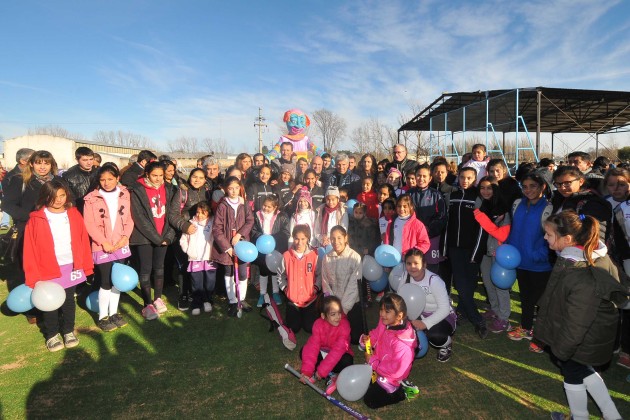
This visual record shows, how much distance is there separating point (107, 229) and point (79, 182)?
3.32 feet

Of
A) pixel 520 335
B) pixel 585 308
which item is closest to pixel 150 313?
pixel 520 335

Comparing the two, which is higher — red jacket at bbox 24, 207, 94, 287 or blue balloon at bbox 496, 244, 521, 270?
red jacket at bbox 24, 207, 94, 287

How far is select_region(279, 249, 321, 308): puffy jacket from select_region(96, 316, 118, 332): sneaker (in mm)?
2160

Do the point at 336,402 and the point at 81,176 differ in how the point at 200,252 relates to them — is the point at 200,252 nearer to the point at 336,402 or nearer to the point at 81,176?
the point at 81,176

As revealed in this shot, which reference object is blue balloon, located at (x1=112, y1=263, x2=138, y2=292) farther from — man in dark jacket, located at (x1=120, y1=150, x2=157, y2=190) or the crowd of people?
man in dark jacket, located at (x1=120, y1=150, x2=157, y2=190)

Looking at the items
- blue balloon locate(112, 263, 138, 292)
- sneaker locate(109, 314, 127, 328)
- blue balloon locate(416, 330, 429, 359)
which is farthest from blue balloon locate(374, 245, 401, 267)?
sneaker locate(109, 314, 127, 328)

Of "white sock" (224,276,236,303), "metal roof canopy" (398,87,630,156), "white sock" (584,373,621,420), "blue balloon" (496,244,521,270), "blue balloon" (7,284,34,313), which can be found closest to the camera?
"white sock" (584,373,621,420)

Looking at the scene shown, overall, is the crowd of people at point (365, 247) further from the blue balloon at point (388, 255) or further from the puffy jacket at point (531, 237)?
the blue balloon at point (388, 255)

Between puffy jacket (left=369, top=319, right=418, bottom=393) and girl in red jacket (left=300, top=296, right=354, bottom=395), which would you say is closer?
puffy jacket (left=369, top=319, right=418, bottom=393)

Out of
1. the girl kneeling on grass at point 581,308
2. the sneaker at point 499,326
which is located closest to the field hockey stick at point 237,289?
the sneaker at point 499,326

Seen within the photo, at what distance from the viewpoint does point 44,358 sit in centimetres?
359

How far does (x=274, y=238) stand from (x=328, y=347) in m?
1.92

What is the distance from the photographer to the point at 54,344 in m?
3.73

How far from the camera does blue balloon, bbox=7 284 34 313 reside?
3682mm
